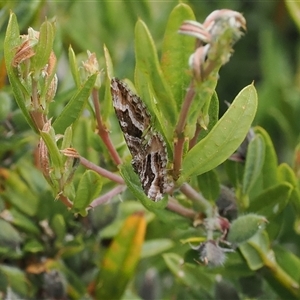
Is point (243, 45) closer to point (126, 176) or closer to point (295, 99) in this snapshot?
point (295, 99)

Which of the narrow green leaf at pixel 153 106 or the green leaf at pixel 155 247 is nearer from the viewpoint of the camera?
the narrow green leaf at pixel 153 106

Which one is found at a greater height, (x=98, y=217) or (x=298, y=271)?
(x=98, y=217)

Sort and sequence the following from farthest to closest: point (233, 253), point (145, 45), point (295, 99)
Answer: point (295, 99) < point (233, 253) < point (145, 45)

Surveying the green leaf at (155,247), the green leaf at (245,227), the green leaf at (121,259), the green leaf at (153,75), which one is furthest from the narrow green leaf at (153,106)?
the green leaf at (155,247)

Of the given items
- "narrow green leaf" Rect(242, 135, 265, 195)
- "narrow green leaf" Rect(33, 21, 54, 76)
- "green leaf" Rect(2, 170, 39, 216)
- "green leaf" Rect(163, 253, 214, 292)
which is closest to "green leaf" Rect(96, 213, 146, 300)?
"green leaf" Rect(163, 253, 214, 292)

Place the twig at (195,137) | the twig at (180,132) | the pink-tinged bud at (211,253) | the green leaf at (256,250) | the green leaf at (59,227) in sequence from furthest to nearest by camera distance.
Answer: the green leaf at (59,227)
the green leaf at (256,250)
the pink-tinged bud at (211,253)
the twig at (195,137)
the twig at (180,132)

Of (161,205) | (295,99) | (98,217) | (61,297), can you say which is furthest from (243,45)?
(161,205)

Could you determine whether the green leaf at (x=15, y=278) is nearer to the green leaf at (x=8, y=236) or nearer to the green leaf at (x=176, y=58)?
the green leaf at (x=8, y=236)
